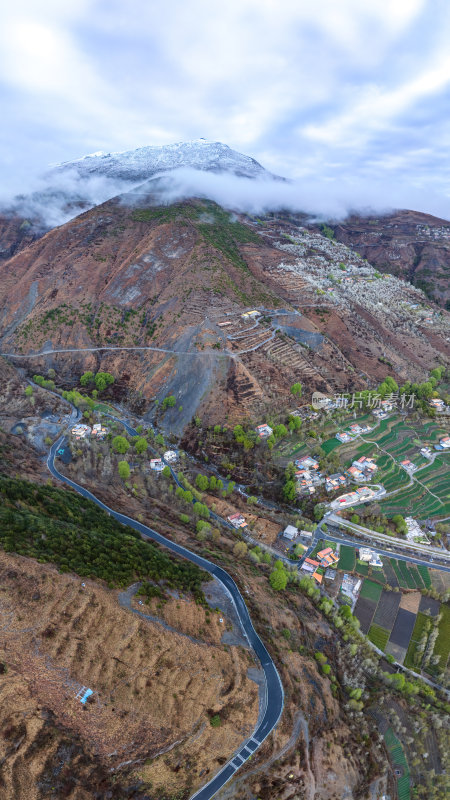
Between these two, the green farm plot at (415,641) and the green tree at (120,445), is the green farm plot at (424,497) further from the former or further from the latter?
the green tree at (120,445)

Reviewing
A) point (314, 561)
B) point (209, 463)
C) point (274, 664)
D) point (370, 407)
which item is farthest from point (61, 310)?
point (274, 664)

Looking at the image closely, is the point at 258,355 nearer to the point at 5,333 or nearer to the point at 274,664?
the point at 274,664

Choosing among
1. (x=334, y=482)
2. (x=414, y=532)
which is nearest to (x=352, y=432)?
(x=334, y=482)

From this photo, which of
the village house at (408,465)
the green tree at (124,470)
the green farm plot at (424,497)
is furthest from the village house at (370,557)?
the green tree at (124,470)

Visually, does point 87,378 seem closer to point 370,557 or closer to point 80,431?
point 80,431

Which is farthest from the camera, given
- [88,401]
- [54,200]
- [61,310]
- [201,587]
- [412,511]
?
[54,200]

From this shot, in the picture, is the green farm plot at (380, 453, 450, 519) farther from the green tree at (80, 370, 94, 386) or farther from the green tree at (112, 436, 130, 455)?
the green tree at (80, 370, 94, 386)

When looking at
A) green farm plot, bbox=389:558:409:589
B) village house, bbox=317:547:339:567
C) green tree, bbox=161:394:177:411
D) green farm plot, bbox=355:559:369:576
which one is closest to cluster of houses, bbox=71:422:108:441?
green tree, bbox=161:394:177:411
